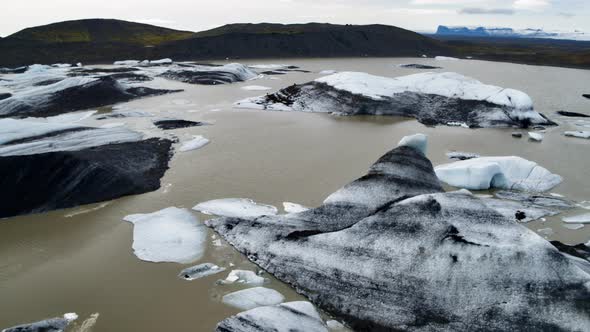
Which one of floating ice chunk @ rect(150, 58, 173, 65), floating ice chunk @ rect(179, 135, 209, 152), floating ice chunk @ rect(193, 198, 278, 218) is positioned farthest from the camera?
floating ice chunk @ rect(150, 58, 173, 65)

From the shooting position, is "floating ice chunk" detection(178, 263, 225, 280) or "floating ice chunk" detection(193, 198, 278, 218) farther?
"floating ice chunk" detection(193, 198, 278, 218)

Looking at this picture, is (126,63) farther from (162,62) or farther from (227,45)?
(227,45)

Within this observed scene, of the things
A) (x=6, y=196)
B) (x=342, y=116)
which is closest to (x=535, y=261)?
(x=6, y=196)

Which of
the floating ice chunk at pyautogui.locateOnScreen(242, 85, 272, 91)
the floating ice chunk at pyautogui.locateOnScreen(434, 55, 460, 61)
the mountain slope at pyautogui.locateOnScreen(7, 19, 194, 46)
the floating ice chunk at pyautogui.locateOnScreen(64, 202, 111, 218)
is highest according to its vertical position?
the mountain slope at pyautogui.locateOnScreen(7, 19, 194, 46)

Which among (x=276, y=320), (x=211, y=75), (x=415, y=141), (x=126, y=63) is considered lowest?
(x=276, y=320)

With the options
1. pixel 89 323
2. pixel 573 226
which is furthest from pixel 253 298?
pixel 573 226

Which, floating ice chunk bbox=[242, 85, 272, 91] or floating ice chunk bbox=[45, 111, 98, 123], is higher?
floating ice chunk bbox=[242, 85, 272, 91]

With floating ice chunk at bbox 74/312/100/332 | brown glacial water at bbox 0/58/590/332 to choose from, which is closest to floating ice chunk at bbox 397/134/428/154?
brown glacial water at bbox 0/58/590/332

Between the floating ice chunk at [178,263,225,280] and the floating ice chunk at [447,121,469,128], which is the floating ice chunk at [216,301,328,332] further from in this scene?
the floating ice chunk at [447,121,469,128]
